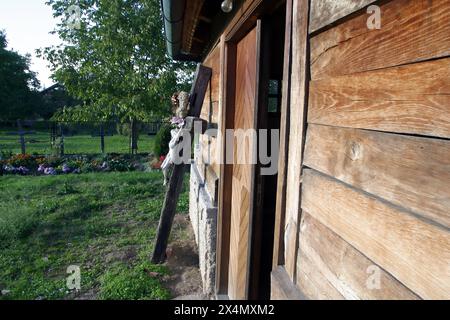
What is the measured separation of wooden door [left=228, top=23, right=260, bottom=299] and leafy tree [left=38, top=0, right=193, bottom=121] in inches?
316

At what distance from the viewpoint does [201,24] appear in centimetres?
426

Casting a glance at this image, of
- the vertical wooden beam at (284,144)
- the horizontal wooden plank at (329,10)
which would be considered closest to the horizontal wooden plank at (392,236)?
the vertical wooden beam at (284,144)

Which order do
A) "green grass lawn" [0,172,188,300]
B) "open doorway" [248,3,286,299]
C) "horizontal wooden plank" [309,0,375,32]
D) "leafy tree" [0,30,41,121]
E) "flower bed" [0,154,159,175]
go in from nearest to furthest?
1. "horizontal wooden plank" [309,0,375,32]
2. "open doorway" [248,3,286,299]
3. "green grass lawn" [0,172,188,300]
4. "flower bed" [0,154,159,175]
5. "leafy tree" [0,30,41,121]

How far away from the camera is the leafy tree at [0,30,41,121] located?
31594mm

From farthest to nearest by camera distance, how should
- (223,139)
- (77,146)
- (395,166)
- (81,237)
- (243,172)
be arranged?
1. (77,146)
2. (81,237)
3. (223,139)
4. (243,172)
5. (395,166)

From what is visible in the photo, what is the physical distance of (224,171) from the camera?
2.94 meters

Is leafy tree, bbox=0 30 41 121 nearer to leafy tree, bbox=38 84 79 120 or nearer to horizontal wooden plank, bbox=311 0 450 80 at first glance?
leafy tree, bbox=38 84 79 120

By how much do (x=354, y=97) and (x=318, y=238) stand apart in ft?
1.72

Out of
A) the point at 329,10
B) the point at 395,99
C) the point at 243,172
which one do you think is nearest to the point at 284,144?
the point at 329,10

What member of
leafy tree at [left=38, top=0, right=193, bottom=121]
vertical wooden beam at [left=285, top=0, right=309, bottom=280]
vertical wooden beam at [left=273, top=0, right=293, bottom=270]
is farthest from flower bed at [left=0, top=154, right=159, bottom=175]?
vertical wooden beam at [left=285, top=0, right=309, bottom=280]

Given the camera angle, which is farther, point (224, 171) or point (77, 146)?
point (77, 146)

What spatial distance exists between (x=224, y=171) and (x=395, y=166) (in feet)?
7.28

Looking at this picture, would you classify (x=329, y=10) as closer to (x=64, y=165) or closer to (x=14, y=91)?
(x=64, y=165)

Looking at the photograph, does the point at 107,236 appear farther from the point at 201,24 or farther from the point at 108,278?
the point at 201,24
